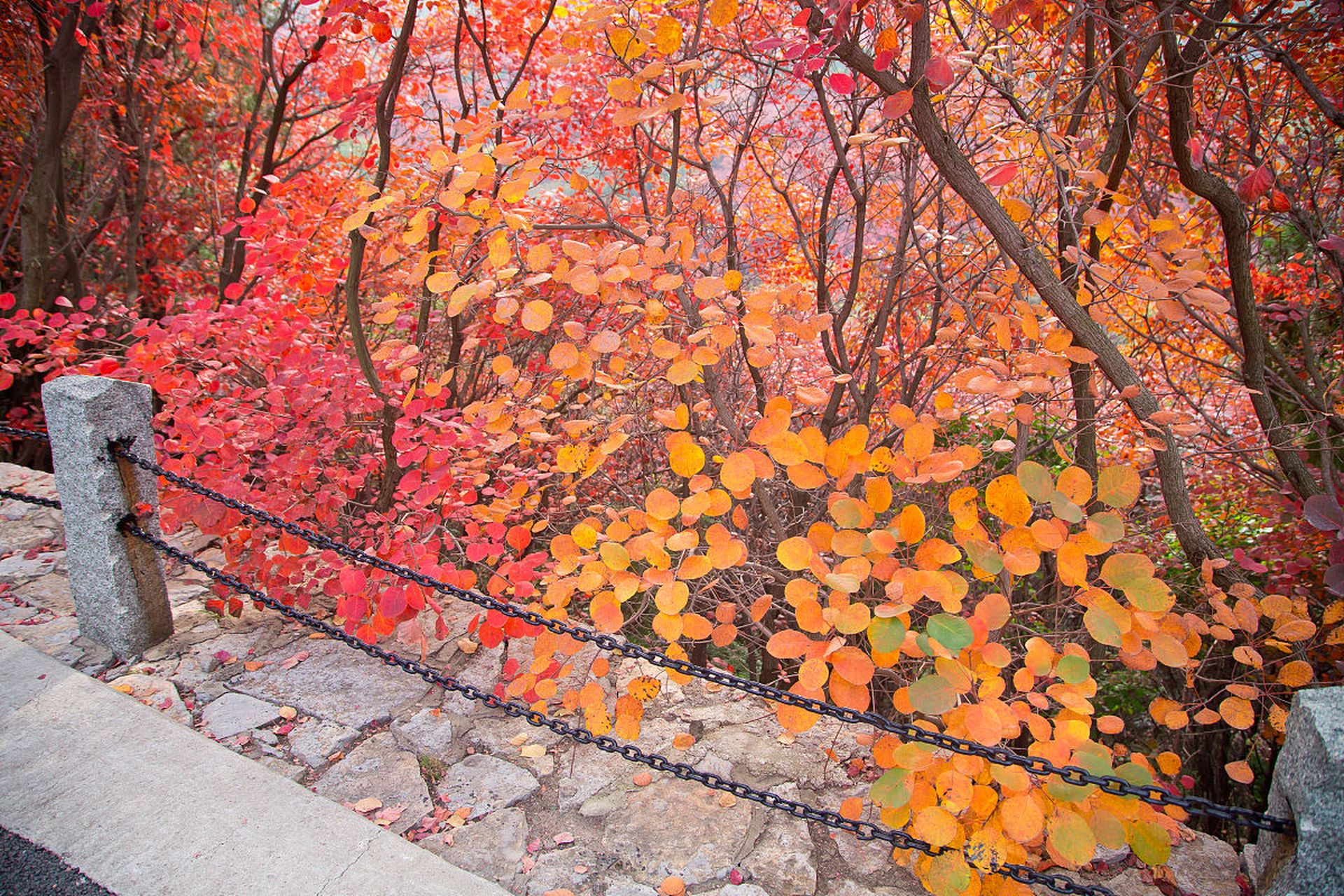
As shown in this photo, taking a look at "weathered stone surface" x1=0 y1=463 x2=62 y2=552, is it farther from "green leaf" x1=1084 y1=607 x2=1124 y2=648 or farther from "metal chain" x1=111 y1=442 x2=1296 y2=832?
"green leaf" x1=1084 y1=607 x2=1124 y2=648

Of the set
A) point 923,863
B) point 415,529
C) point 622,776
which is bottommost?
point 622,776

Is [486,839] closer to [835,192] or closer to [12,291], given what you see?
[835,192]

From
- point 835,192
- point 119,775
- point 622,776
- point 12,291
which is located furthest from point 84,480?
Answer: point 835,192

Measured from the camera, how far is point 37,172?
5.76 meters

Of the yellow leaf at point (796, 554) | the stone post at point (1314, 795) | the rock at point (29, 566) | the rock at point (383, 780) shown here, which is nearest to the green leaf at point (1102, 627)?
the stone post at point (1314, 795)

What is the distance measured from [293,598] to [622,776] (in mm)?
1748

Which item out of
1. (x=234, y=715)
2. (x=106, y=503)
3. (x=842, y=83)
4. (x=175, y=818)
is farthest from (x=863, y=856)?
(x=106, y=503)

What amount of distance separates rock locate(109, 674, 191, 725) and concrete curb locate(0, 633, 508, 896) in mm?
143

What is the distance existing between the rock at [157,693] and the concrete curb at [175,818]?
0.47 feet

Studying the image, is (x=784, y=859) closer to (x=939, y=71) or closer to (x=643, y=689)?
(x=643, y=689)

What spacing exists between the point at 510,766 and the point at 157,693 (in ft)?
4.62

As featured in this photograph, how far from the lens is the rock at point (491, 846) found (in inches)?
86.3

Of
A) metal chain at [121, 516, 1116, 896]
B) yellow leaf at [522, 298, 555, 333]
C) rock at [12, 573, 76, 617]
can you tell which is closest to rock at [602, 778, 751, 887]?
metal chain at [121, 516, 1116, 896]

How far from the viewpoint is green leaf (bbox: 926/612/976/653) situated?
5.34 feet
